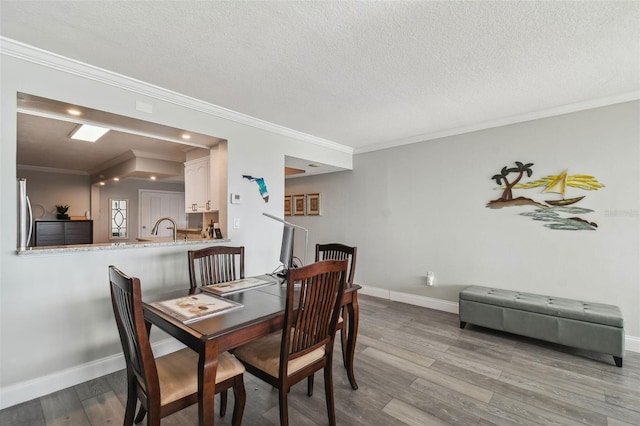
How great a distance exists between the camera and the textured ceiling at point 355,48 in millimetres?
1657

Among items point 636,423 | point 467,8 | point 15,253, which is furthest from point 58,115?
point 636,423

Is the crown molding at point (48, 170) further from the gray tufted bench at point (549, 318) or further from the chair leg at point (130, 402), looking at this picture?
the gray tufted bench at point (549, 318)

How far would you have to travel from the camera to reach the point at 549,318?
9.39ft

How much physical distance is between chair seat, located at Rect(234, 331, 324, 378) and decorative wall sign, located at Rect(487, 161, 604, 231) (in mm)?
3012

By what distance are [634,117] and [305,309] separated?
368 cm

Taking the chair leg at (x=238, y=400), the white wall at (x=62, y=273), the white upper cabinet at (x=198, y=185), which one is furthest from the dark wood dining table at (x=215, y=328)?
the white upper cabinet at (x=198, y=185)

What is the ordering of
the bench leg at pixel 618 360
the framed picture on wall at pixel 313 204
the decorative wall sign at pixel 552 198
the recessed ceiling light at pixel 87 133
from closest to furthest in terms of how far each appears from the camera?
the bench leg at pixel 618 360, the decorative wall sign at pixel 552 198, the recessed ceiling light at pixel 87 133, the framed picture on wall at pixel 313 204

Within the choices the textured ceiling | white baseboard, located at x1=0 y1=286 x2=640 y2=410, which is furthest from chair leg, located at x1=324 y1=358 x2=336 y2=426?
the textured ceiling

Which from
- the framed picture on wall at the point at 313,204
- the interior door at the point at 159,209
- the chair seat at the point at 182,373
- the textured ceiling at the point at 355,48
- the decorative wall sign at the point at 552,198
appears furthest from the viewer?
the interior door at the point at 159,209

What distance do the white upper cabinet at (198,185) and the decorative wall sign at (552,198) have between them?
3761mm

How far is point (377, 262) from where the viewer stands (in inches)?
187

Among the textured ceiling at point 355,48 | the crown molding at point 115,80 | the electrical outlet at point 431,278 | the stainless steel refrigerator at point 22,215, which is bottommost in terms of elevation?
the electrical outlet at point 431,278

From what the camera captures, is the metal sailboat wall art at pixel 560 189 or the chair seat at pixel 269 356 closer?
the chair seat at pixel 269 356

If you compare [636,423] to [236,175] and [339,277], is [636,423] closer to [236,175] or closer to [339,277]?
[339,277]
